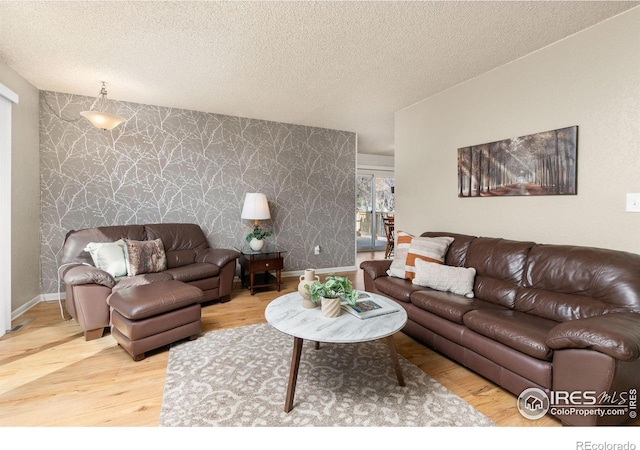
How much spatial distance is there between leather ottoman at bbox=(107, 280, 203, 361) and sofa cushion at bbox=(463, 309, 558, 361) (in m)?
2.21

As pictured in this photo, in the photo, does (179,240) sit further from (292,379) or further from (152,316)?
(292,379)

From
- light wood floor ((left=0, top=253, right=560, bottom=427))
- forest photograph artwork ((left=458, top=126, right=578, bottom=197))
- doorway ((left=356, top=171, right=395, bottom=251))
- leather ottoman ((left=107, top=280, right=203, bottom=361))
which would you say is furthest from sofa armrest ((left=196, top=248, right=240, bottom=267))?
doorway ((left=356, top=171, right=395, bottom=251))

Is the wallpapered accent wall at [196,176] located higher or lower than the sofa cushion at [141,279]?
higher

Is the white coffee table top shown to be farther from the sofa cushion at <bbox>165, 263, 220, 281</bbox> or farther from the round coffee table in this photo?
the sofa cushion at <bbox>165, 263, 220, 281</bbox>

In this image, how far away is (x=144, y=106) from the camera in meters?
4.08

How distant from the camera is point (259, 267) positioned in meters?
4.11

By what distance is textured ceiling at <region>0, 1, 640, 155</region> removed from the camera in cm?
209

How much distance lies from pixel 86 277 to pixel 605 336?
3580 millimetres

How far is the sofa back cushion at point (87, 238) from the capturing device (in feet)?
10.8

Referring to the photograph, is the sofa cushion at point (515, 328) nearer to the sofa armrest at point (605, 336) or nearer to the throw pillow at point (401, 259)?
the sofa armrest at point (605, 336)

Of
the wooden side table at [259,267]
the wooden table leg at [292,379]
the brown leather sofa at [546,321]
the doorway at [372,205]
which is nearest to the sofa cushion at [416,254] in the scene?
the brown leather sofa at [546,321]

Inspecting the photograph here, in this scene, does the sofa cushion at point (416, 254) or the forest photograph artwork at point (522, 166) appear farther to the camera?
the sofa cushion at point (416, 254)

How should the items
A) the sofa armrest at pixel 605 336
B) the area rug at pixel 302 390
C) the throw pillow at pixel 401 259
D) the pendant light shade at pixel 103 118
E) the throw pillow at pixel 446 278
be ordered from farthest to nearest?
the pendant light shade at pixel 103 118, the throw pillow at pixel 401 259, the throw pillow at pixel 446 278, the area rug at pixel 302 390, the sofa armrest at pixel 605 336

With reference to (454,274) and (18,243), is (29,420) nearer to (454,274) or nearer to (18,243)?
(18,243)
